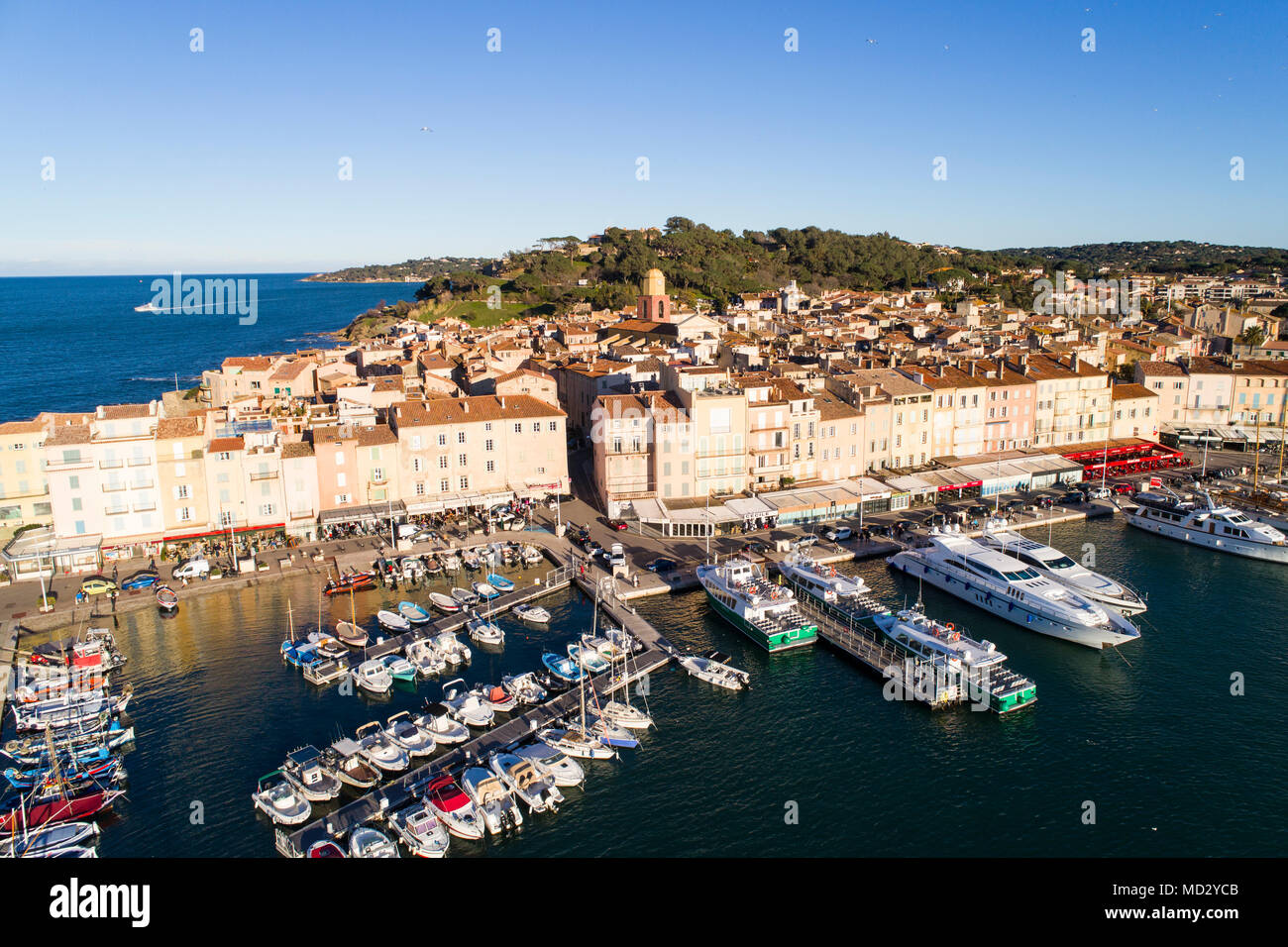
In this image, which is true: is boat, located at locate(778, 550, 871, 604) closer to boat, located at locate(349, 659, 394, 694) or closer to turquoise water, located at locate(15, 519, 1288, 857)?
turquoise water, located at locate(15, 519, 1288, 857)

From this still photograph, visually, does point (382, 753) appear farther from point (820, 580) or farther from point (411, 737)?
A: point (820, 580)

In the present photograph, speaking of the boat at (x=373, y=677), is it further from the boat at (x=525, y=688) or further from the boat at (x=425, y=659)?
the boat at (x=525, y=688)

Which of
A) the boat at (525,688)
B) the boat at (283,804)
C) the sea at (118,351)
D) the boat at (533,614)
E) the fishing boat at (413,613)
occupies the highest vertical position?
the sea at (118,351)

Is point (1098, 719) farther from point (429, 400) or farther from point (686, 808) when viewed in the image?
point (429, 400)

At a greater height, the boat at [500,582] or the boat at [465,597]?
the boat at [500,582]

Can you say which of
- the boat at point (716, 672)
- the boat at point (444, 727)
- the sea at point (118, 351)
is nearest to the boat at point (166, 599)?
the boat at point (444, 727)

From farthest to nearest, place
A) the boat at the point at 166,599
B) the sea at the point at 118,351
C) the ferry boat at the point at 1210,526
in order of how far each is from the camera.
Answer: the sea at the point at 118,351
the ferry boat at the point at 1210,526
the boat at the point at 166,599
